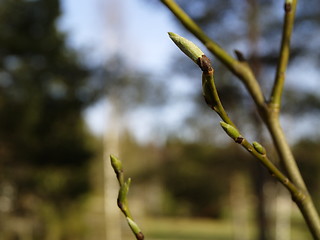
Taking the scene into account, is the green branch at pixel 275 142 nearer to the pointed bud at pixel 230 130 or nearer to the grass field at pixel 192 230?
the pointed bud at pixel 230 130

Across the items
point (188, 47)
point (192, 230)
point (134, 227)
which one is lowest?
point (134, 227)

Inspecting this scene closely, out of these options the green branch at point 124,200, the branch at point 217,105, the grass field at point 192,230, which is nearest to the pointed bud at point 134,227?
the green branch at point 124,200

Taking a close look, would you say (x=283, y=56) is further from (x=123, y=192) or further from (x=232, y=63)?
(x=123, y=192)

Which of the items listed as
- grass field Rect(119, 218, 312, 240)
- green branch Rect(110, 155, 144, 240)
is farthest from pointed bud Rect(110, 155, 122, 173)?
grass field Rect(119, 218, 312, 240)

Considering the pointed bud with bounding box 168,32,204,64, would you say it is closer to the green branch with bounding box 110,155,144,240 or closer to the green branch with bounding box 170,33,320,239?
the green branch with bounding box 170,33,320,239

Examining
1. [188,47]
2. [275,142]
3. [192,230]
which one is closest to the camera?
[188,47]

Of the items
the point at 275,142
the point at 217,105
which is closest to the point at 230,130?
the point at 217,105

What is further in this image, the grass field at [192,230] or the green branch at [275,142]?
the grass field at [192,230]

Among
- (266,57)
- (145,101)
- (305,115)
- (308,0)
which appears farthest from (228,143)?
(308,0)

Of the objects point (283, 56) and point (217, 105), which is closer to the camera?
point (217, 105)
